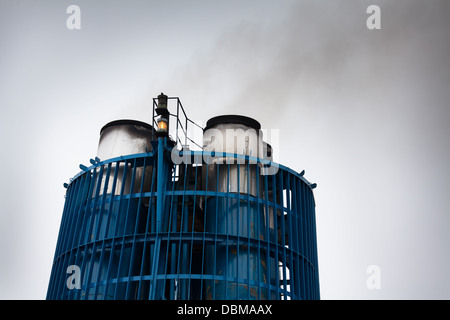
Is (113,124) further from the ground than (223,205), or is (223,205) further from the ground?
(113,124)

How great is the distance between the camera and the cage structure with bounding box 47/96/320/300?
35.1 m

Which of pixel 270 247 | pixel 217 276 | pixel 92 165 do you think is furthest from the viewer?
pixel 92 165

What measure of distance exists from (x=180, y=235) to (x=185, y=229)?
1259mm

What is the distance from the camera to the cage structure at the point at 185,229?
35062mm

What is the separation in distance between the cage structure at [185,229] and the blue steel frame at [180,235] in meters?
0.07

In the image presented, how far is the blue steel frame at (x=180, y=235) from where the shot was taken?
35.0 meters

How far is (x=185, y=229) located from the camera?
36.8 m

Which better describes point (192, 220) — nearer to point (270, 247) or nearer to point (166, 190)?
point (166, 190)

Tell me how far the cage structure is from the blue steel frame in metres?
0.07

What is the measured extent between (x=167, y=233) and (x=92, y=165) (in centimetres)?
878
